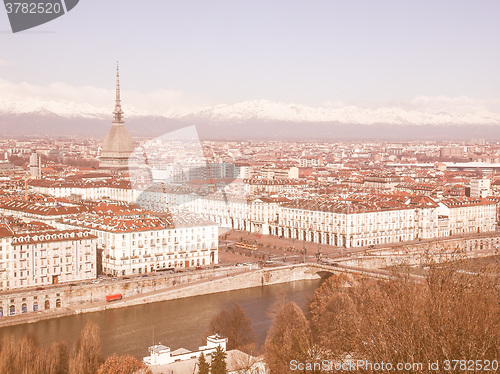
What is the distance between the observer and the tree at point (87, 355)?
10320 millimetres

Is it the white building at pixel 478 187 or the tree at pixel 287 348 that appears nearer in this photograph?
the tree at pixel 287 348

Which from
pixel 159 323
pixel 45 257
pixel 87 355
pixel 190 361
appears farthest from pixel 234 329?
pixel 45 257

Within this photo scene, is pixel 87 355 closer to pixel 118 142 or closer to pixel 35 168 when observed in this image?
pixel 118 142

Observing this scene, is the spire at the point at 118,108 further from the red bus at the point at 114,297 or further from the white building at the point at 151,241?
the red bus at the point at 114,297

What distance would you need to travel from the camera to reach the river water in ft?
45.1

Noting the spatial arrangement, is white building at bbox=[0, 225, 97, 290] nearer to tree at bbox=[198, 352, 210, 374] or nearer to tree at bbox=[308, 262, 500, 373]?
tree at bbox=[198, 352, 210, 374]

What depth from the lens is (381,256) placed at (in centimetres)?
2255

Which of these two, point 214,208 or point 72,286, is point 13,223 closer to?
point 72,286

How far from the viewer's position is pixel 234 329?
1307cm

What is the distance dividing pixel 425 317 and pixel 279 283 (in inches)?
504

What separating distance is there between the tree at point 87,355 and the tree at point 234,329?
2421mm

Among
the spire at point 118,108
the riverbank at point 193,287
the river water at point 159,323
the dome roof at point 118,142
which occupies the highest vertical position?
the spire at point 118,108

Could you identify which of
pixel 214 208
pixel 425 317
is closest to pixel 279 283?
pixel 214 208

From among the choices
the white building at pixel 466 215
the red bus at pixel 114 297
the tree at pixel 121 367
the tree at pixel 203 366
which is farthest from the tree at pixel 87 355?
the white building at pixel 466 215
